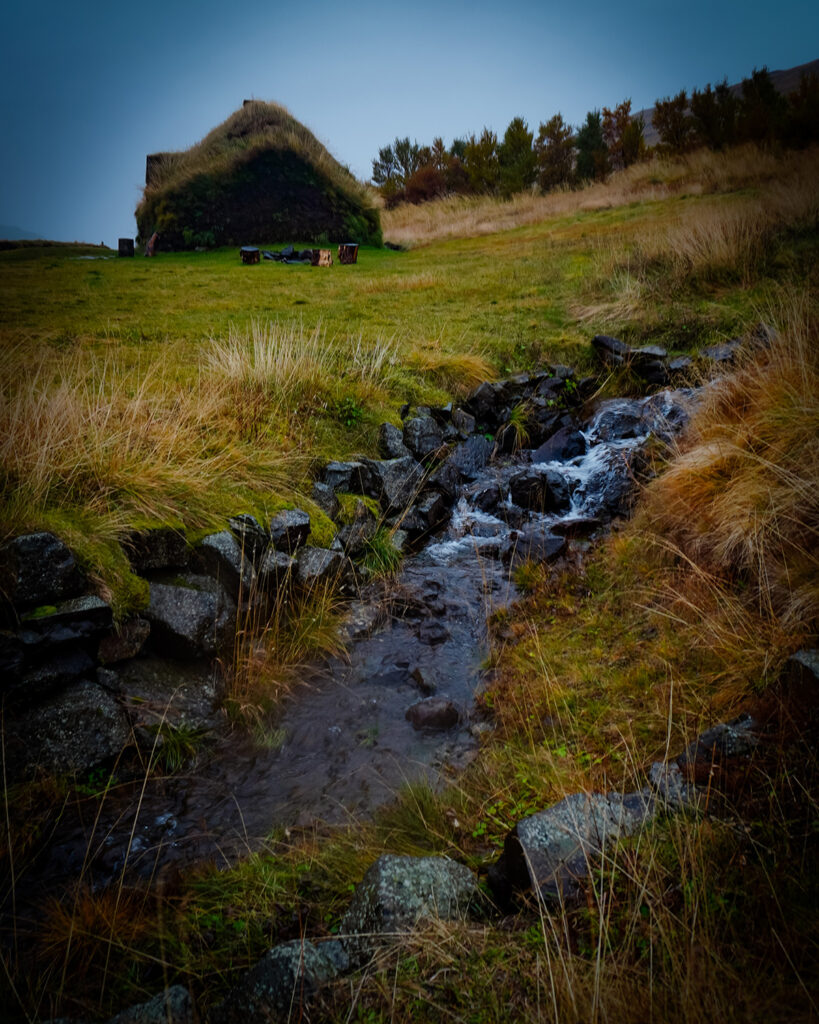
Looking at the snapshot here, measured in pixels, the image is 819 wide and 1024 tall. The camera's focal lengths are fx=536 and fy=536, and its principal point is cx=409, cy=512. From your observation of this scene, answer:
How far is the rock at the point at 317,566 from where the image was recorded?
14.3ft

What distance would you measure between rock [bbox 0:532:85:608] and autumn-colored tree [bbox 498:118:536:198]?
3101 centimetres

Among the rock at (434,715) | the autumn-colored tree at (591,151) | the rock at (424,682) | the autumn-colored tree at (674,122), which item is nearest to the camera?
the rock at (434,715)

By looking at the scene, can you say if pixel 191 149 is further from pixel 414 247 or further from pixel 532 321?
pixel 532 321

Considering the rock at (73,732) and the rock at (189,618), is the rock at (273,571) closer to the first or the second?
the rock at (189,618)

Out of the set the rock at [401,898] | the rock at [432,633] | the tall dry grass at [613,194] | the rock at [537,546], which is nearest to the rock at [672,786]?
the rock at [401,898]

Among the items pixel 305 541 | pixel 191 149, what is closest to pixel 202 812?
pixel 305 541

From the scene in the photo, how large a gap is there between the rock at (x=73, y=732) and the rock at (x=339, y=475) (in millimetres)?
2710

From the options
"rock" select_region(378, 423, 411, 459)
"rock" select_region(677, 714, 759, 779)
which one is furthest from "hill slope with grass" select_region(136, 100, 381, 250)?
"rock" select_region(677, 714, 759, 779)

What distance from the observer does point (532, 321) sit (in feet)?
30.9

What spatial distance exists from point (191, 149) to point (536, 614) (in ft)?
85.0

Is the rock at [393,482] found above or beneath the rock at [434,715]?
above

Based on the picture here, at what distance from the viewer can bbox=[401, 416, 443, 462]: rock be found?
6244mm

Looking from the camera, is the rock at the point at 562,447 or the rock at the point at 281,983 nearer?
the rock at the point at 281,983

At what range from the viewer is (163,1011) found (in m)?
1.77
